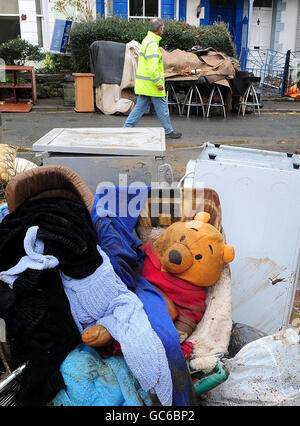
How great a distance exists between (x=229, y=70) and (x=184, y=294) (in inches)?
355

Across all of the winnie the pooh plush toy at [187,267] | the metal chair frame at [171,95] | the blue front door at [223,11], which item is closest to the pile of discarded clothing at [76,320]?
the winnie the pooh plush toy at [187,267]

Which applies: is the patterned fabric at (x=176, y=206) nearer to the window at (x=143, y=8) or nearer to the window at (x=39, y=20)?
the window at (x=39, y=20)

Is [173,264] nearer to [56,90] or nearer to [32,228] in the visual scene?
[32,228]

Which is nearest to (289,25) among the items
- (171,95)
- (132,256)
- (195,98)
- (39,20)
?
(195,98)

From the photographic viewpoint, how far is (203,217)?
2732mm

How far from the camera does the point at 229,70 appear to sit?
34.6 ft

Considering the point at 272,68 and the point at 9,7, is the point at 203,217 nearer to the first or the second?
the point at 9,7

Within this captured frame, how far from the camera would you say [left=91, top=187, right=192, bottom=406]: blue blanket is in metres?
2.00

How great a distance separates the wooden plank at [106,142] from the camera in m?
3.16

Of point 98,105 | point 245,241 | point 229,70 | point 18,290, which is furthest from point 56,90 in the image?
point 18,290

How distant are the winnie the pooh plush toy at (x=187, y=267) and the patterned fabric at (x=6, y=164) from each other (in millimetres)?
1401

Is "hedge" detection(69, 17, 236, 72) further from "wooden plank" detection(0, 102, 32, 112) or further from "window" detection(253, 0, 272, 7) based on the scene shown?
"window" detection(253, 0, 272, 7)

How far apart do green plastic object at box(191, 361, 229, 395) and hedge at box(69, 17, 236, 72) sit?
1092 centimetres

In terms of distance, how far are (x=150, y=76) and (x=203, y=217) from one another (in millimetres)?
5328
